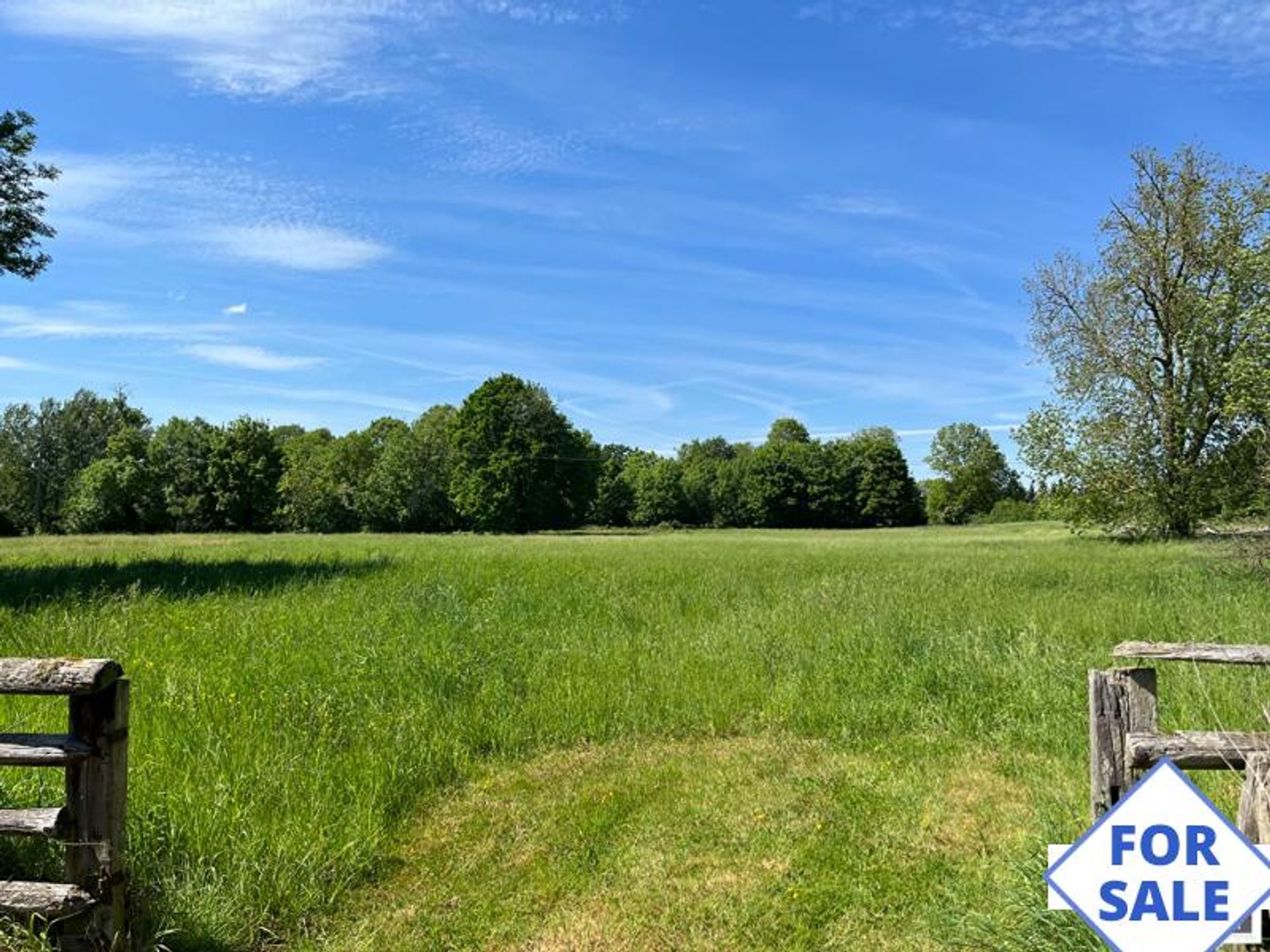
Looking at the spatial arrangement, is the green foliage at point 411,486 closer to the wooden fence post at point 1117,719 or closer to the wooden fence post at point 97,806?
the wooden fence post at point 97,806

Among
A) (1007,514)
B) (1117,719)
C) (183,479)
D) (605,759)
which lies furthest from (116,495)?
(1007,514)

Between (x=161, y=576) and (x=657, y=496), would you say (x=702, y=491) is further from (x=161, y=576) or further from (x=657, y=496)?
(x=161, y=576)

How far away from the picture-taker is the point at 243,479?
7600 centimetres

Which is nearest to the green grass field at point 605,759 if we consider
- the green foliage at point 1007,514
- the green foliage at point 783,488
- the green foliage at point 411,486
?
the green foliage at point 411,486

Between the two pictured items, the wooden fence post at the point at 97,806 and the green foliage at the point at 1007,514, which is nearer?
the wooden fence post at the point at 97,806

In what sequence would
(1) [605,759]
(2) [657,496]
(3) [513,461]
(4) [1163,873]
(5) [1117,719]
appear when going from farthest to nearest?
1. (2) [657,496]
2. (3) [513,461]
3. (1) [605,759]
4. (5) [1117,719]
5. (4) [1163,873]

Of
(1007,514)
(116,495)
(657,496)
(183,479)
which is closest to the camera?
(116,495)

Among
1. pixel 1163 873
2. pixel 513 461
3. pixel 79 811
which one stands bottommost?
pixel 79 811

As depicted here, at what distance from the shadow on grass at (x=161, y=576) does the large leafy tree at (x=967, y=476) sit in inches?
3531

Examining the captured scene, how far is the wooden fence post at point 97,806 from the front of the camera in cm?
360

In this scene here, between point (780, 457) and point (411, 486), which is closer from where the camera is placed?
point (411, 486)

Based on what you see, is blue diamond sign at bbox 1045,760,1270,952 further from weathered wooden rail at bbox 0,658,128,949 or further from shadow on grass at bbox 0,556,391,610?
shadow on grass at bbox 0,556,391,610

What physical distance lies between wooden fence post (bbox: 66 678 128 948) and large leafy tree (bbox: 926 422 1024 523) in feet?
335

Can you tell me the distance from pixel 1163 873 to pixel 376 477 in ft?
264
